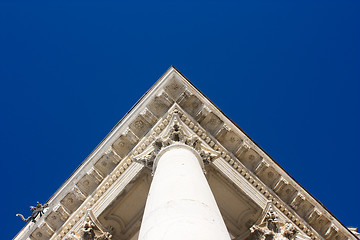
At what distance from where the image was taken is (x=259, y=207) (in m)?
13.2

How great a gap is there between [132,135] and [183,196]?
6.34m

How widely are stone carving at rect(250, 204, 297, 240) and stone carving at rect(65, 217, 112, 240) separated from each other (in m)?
4.62

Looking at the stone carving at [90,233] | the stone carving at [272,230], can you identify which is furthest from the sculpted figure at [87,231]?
the stone carving at [272,230]

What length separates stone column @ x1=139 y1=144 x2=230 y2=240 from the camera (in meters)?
6.68

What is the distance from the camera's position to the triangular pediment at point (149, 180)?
13258mm

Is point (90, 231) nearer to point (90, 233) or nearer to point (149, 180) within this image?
point (90, 233)

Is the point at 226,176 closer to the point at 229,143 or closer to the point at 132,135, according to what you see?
the point at 229,143

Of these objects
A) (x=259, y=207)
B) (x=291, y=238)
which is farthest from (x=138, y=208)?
(x=291, y=238)

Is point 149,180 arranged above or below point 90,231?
above

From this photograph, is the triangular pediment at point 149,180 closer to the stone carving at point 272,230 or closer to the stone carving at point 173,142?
Answer: the stone carving at point 272,230

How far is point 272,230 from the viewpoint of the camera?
40.3ft

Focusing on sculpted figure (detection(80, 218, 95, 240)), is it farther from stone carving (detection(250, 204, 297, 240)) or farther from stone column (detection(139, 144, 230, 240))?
stone carving (detection(250, 204, 297, 240))

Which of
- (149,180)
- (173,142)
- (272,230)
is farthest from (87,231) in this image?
(272,230)

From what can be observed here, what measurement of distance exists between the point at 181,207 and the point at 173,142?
4.04 metres
